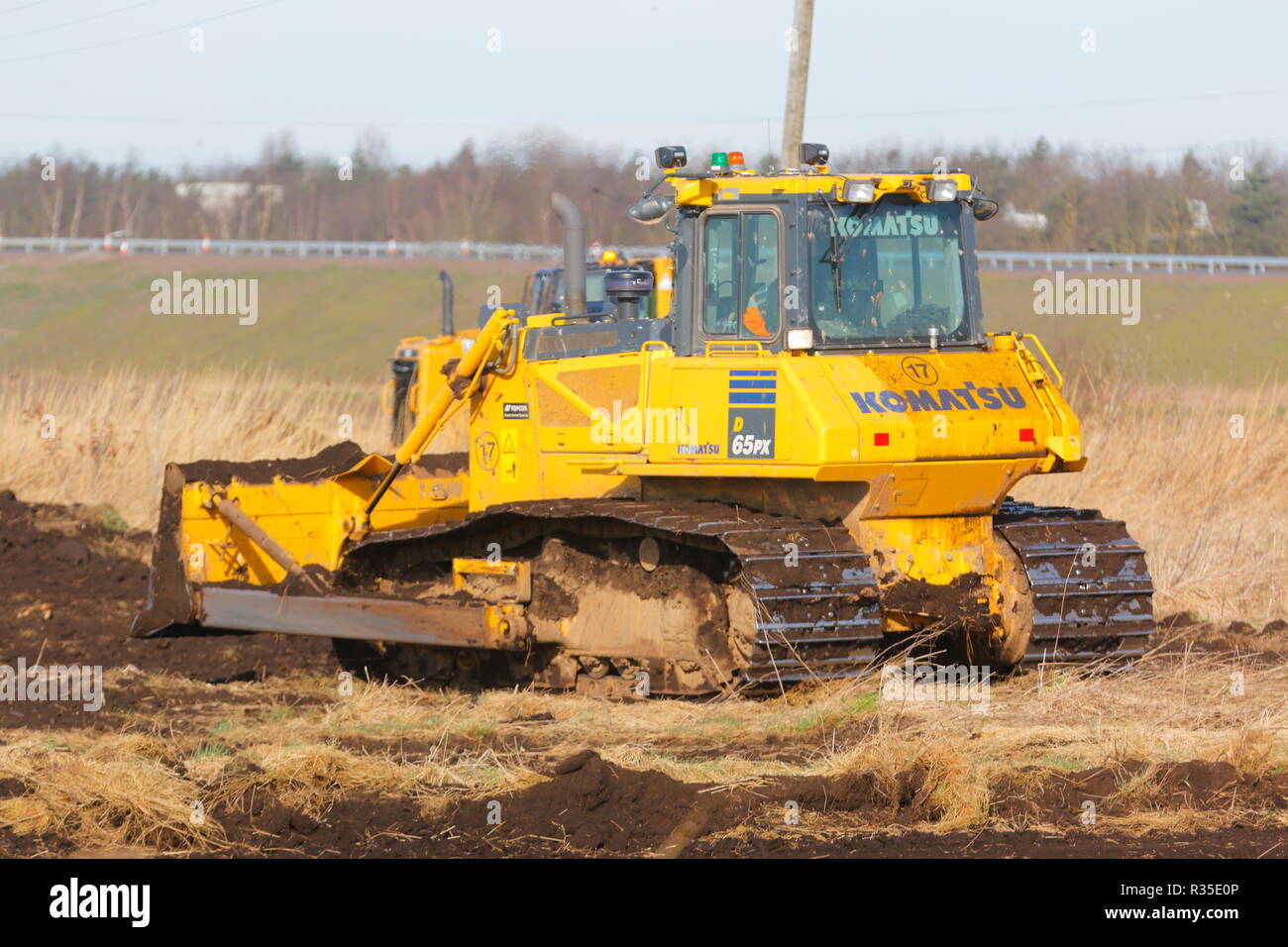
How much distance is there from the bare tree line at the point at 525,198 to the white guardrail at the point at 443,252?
0.41m

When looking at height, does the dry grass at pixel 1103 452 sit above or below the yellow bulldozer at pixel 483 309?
below

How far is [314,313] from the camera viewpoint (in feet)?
153

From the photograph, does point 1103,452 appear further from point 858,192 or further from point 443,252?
point 443,252

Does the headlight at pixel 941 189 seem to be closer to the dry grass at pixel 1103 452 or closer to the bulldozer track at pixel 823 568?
the bulldozer track at pixel 823 568

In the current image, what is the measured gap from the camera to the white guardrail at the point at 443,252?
3456 centimetres

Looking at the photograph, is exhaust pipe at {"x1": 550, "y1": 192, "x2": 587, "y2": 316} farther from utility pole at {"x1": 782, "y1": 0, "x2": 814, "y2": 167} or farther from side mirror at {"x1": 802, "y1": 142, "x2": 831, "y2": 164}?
utility pole at {"x1": 782, "y1": 0, "x2": 814, "y2": 167}

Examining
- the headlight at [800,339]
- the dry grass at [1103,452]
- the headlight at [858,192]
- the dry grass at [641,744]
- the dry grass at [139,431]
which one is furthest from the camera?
the dry grass at [139,431]

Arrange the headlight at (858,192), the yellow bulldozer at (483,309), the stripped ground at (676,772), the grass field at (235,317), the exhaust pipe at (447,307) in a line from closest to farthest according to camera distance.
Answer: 1. the stripped ground at (676,772)
2. the headlight at (858,192)
3. the yellow bulldozer at (483,309)
4. the exhaust pipe at (447,307)
5. the grass field at (235,317)

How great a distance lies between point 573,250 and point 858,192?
5.83 feet

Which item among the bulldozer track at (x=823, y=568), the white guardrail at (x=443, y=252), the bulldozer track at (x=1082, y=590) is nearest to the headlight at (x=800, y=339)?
the bulldozer track at (x=823, y=568)

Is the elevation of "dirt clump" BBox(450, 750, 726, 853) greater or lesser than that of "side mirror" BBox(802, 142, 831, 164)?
lesser

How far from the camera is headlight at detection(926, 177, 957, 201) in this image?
9.49 metres

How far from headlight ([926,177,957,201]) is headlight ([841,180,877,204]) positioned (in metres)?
0.40

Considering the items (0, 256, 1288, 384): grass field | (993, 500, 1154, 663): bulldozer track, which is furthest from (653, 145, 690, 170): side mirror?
(0, 256, 1288, 384): grass field
